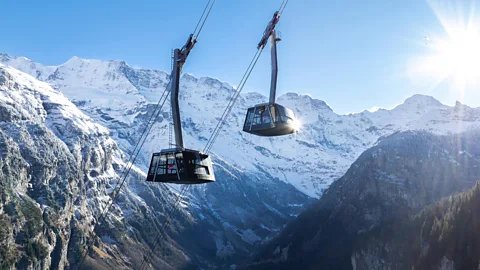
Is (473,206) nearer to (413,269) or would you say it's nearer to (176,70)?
(413,269)

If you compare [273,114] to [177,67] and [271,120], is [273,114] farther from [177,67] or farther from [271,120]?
[177,67]

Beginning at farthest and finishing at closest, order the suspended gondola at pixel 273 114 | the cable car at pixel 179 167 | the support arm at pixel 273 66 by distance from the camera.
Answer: the suspended gondola at pixel 273 114
the support arm at pixel 273 66
the cable car at pixel 179 167

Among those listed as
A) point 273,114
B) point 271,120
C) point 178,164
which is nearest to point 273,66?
point 273,114

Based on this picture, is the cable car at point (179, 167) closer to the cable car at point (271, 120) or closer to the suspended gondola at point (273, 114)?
the cable car at point (271, 120)

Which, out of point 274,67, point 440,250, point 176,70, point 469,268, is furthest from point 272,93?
point 440,250

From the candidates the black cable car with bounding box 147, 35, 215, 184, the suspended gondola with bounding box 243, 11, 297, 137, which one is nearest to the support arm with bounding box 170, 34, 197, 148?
the black cable car with bounding box 147, 35, 215, 184

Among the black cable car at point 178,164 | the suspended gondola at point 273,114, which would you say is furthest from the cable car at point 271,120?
the black cable car at point 178,164

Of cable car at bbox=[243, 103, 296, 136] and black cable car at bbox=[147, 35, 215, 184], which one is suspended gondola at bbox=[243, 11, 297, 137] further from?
black cable car at bbox=[147, 35, 215, 184]
